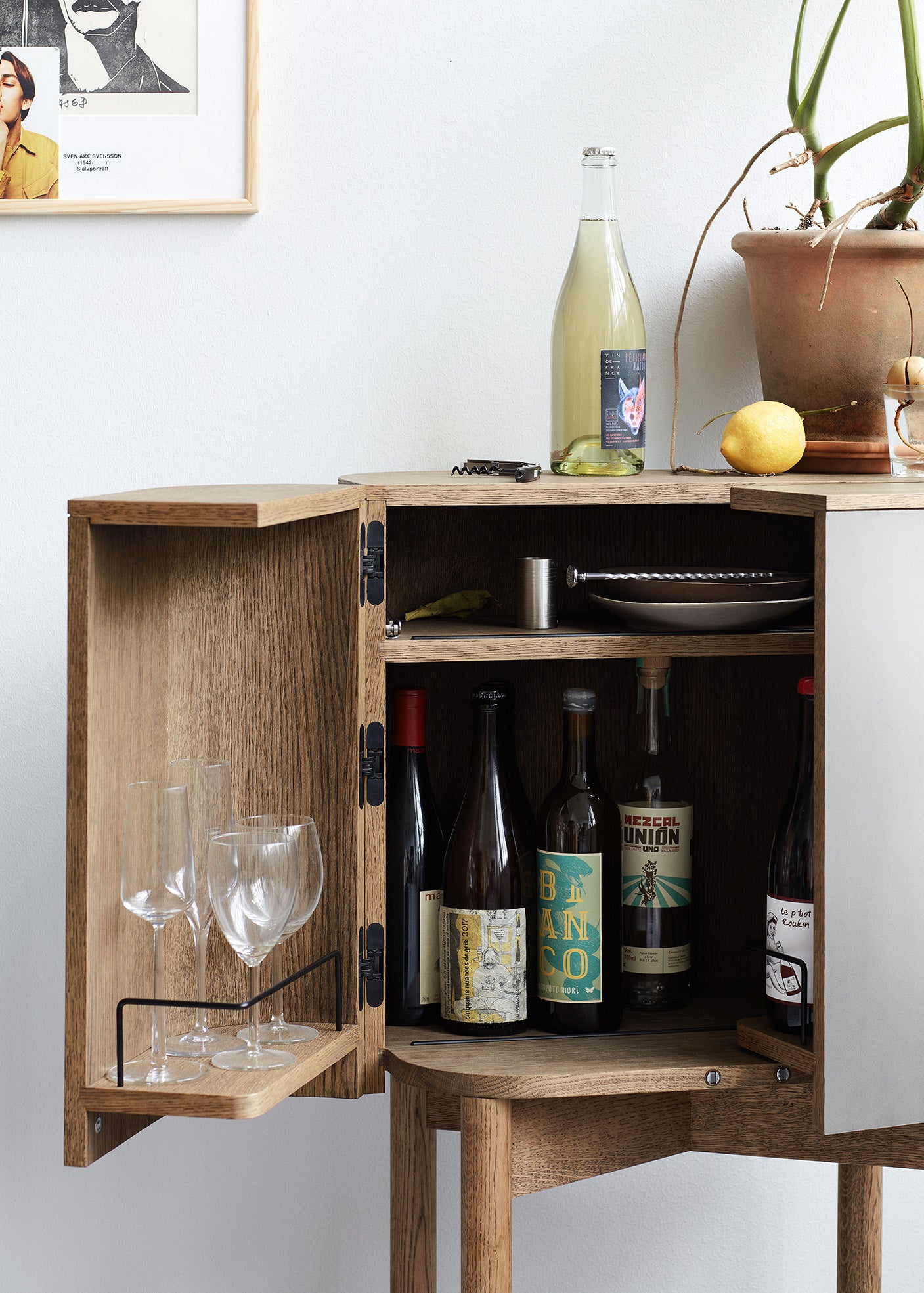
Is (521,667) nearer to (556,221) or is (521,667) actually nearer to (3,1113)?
(556,221)

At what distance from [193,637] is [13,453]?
18.3 inches

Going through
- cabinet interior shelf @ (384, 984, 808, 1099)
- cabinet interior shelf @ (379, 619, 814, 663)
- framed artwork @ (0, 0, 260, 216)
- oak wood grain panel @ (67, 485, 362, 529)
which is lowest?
cabinet interior shelf @ (384, 984, 808, 1099)

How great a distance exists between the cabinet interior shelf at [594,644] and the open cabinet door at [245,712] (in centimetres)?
6

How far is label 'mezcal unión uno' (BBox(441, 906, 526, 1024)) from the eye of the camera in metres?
1.07

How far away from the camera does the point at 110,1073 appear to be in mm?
925

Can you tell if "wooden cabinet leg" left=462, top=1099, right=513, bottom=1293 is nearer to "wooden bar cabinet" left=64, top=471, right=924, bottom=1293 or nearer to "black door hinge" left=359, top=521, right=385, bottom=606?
"wooden bar cabinet" left=64, top=471, right=924, bottom=1293

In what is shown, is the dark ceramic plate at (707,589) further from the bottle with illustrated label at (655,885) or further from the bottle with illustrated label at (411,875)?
the bottle with illustrated label at (411,875)

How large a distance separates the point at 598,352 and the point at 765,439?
184 mm

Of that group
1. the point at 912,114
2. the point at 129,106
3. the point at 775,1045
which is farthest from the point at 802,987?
the point at 129,106

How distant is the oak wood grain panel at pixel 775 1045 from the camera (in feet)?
3.30

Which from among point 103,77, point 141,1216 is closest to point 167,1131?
point 141,1216

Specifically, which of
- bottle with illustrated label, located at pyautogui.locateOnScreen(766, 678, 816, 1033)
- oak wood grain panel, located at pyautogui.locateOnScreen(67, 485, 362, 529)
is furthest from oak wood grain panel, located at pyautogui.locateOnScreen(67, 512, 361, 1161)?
bottle with illustrated label, located at pyautogui.locateOnScreen(766, 678, 816, 1033)

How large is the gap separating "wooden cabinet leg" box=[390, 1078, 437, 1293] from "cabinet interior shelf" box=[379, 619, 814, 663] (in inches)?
19.3

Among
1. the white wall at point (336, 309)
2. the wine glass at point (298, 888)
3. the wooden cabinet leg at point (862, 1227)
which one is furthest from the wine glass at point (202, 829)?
the wooden cabinet leg at point (862, 1227)
